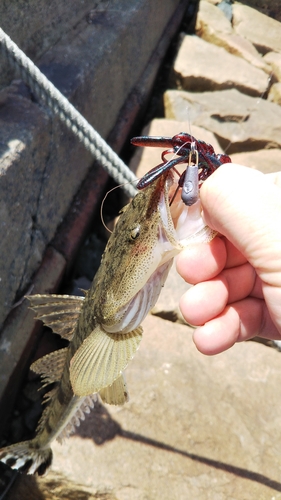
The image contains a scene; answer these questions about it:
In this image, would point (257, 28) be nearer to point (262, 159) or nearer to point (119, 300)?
point (262, 159)

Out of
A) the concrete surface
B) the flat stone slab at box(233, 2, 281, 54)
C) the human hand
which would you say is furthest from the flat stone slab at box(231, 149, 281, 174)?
the flat stone slab at box(233, 2, 281, 54)

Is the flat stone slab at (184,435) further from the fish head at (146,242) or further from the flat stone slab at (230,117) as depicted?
the flat stone slab at (230,117)

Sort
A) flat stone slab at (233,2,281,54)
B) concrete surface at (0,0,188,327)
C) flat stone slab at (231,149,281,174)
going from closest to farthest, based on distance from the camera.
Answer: concrete surface at (0,0,188,327), flat stone slab at (231,149,281,174), flat stone slab at (233,2,281,54)

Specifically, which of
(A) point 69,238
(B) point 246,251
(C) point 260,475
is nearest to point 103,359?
(B) point 246,251

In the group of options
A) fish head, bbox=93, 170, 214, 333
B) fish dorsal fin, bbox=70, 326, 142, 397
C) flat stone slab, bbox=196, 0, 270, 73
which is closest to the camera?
fish head, bbox=93, 170, 214, 333

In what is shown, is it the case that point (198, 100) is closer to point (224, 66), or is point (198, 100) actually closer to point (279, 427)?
point (224, 66)

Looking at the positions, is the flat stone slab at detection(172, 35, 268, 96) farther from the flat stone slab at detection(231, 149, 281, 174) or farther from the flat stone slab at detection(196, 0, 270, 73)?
the flat stone slab at detection(231, 149, 281, 174)
